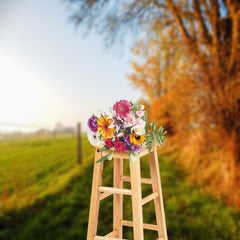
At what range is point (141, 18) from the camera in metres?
5.34

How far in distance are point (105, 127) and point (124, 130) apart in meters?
0.13

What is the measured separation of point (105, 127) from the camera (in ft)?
6.51

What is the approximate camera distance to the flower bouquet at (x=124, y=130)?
6.36 ft

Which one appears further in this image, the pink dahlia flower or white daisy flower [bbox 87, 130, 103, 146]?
white daisy flower [bbox 87, 130, 103, 146]

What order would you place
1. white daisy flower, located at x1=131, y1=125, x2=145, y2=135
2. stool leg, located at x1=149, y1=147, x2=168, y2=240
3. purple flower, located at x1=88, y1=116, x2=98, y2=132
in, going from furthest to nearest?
stool leg, located at x1=149, y1=147, x2=168, y2=240
purple flower, located at x1=88, y1=116, x2=98, y2=132
white daisy flower, located at x1=131, y1=125, x2=145, y2=135

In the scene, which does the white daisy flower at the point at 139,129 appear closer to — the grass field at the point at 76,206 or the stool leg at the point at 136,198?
the stool leg at the point at 136,198

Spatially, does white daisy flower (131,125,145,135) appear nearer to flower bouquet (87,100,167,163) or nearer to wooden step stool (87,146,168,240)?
flower bouquet (87,100,167,163)

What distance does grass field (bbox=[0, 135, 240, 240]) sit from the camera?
150 inches

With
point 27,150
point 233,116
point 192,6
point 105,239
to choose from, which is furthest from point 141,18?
point 27,150

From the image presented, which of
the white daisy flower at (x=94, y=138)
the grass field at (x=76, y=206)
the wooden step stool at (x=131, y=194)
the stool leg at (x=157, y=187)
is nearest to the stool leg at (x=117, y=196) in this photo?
the wooden step stool at (x=131, y=194)

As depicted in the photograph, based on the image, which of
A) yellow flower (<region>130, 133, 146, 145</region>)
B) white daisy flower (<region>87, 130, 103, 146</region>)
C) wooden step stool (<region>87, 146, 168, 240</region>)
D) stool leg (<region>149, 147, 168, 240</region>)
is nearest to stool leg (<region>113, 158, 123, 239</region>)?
wooden step stool (<region>87, 146, 168, 240</region>)

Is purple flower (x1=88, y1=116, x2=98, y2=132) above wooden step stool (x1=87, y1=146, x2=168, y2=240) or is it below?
above

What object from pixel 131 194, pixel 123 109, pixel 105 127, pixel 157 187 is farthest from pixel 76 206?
pixel 123 109

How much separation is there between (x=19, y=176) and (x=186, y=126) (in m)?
3.55
